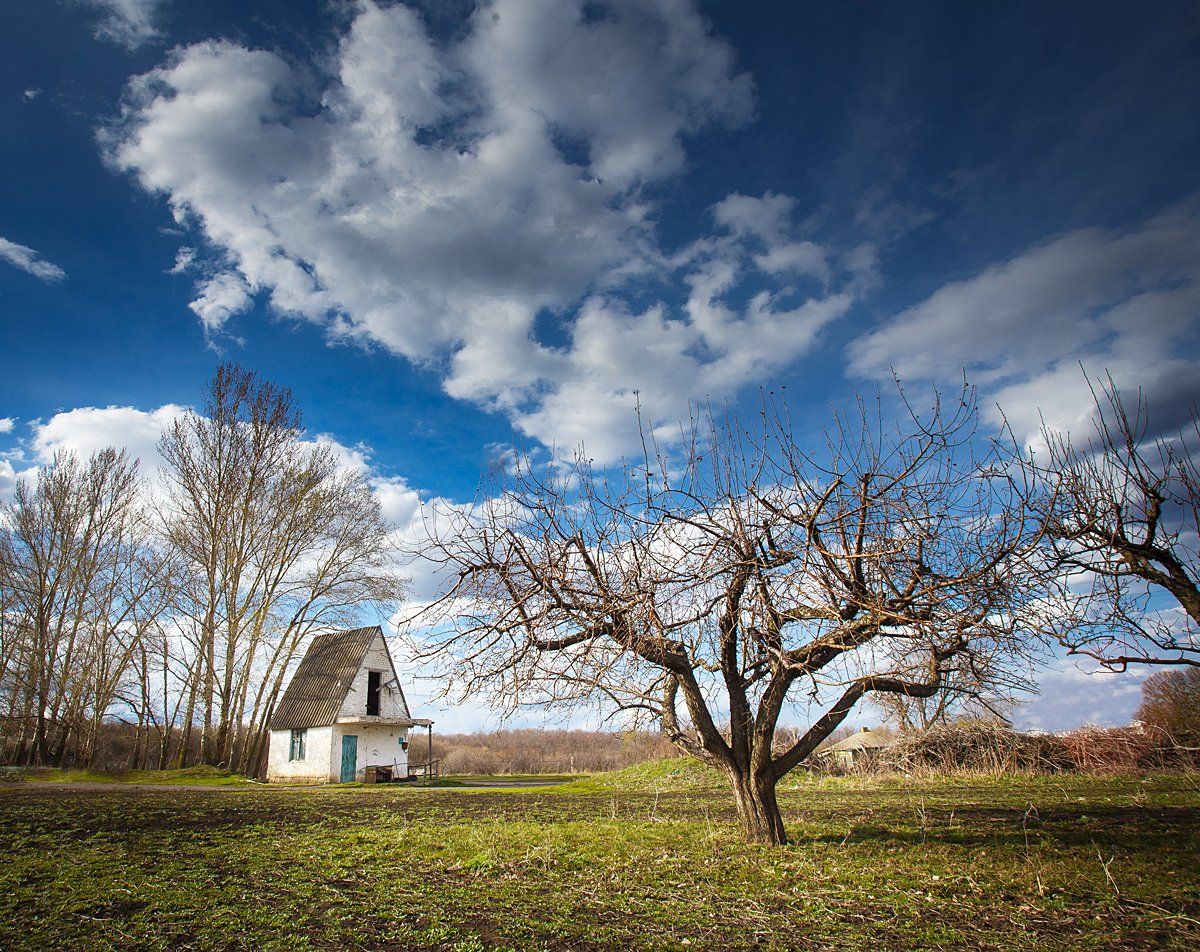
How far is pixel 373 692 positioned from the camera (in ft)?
96.7

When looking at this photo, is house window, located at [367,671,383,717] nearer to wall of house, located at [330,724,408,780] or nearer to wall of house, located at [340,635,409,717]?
wall of house, located at [340,635,409,717]

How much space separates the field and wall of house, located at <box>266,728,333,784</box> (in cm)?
1660

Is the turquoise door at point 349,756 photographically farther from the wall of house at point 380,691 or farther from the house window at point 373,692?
the house window at point 373,692

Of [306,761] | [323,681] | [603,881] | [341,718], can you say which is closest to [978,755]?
[603,881]

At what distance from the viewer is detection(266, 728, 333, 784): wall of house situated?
25812 millimetres

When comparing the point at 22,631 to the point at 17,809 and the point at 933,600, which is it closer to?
the point at 17,809

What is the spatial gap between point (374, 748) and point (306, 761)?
2.75m

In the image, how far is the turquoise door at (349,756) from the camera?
2630 cm

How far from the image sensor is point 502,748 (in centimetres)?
4597

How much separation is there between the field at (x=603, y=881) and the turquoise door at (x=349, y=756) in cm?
1709

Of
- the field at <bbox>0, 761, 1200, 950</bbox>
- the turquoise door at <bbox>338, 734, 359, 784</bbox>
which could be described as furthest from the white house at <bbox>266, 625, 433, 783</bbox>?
the field at <bbox>0, 761, 1200, 950</bbox>

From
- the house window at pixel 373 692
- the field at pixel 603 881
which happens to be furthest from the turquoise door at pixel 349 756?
the field at pixel 603 881

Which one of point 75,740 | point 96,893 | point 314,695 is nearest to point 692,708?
point 96,893

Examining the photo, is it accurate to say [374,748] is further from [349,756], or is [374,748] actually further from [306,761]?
[306,761]
